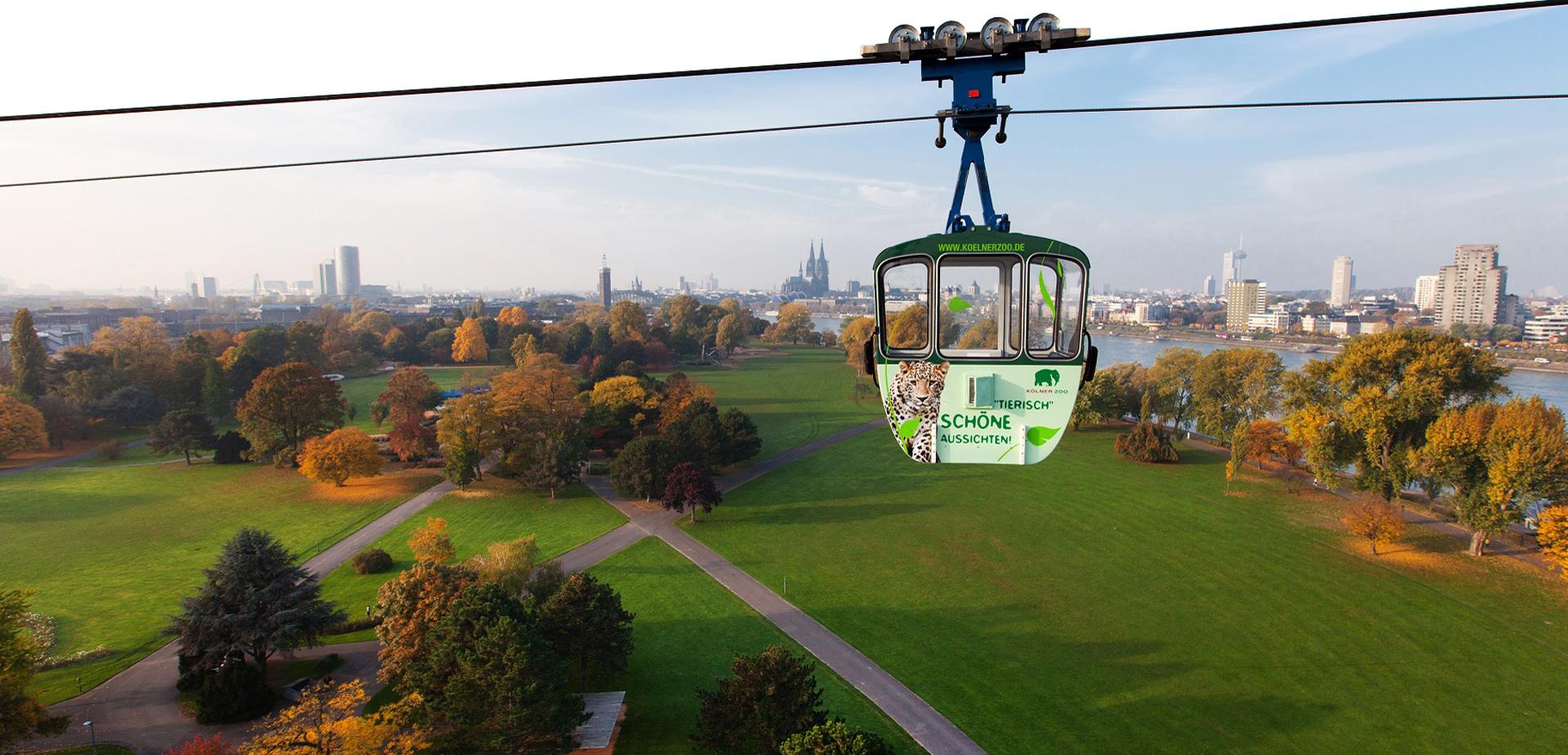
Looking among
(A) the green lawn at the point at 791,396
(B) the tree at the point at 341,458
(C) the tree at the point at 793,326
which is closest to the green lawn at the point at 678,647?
(B) the tree at the point at 341,458

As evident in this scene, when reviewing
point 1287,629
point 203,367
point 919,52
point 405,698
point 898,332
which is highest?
point 919,52

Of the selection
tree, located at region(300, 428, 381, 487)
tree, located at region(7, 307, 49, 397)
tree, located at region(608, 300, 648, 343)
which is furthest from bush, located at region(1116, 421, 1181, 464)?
tree, located at region(7, 307, 49, 397)

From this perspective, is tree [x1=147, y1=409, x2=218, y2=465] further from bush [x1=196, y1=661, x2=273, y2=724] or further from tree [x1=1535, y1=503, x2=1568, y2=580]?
tree [x1=1535, y1=503, x2=1568, y2=580]

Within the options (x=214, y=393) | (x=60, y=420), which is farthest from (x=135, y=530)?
(x=214, y=393)

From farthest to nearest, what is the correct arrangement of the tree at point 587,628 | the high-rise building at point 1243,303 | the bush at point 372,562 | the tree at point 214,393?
the high-rise building at point 1243,303 < the tree at point 214,393 < the bush at point 372,562 < the tree at point 587,628

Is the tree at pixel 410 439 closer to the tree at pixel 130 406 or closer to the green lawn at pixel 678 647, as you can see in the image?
the green lawn at pixel 678 647

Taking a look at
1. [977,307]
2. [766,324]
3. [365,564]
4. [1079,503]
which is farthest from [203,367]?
[766,324]

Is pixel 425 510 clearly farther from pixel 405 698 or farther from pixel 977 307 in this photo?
pixel 977 307
